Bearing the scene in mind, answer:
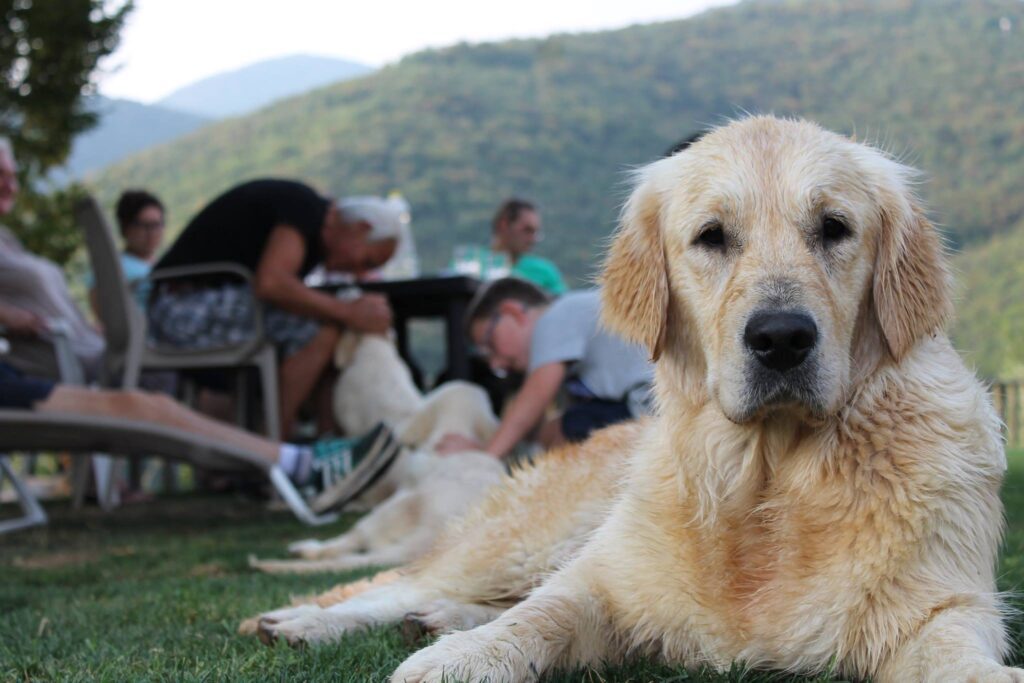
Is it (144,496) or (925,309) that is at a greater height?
(925,309)

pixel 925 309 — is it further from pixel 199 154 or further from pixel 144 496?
pixel 199 154

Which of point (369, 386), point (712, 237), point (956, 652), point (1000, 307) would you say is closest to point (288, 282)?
point (369, 386)

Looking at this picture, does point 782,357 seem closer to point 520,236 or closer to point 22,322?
point 22,322

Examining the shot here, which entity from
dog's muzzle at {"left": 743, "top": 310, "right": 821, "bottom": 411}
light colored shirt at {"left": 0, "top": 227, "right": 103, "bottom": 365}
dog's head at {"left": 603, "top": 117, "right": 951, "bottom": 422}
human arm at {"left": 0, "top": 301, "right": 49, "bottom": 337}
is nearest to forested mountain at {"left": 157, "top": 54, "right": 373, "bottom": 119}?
light colored shirt at {"left": 0, "top": 227, "right": 103, "bottom": 365}

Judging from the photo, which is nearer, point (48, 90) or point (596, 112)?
point (48, 90)

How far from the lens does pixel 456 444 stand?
5699 mm

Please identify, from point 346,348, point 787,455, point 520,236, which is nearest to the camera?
point 787,455

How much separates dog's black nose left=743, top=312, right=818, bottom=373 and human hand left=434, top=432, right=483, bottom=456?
12.3ft

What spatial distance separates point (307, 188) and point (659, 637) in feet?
17.8

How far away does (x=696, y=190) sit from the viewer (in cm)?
227

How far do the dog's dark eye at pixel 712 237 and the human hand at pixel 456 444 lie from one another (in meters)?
3.52

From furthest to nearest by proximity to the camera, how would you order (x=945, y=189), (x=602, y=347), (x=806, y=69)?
(x=806, y=69) < (x=945, y=189) < (x=602, y=347)

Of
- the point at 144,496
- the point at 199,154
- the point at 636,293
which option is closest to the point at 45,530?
the point at 144,496

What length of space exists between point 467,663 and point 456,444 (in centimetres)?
383
